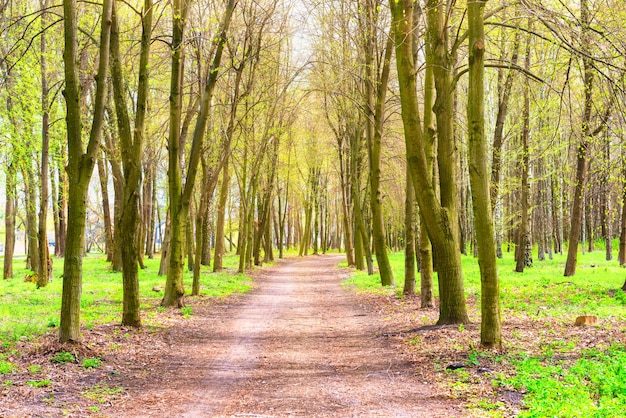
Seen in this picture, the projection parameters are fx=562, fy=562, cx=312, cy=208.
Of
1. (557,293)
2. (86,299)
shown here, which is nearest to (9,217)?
(86,299)

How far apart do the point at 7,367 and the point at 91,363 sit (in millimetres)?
1002

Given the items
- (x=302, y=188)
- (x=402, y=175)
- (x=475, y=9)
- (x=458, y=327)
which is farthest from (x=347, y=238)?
(x=475, y=9)

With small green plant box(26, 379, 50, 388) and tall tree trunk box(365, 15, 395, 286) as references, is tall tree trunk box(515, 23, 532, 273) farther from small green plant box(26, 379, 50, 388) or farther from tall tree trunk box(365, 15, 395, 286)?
small green plant box(26, 379, 50, 388)

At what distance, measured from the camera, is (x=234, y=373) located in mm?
7375

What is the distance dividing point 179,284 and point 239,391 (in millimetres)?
7101

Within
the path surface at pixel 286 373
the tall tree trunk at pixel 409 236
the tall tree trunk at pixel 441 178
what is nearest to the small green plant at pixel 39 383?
the path surface at pixel 286 373

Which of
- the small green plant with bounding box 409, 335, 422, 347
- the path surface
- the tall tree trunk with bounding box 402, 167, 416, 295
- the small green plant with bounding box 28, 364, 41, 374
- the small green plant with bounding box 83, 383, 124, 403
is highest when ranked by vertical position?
the tall tree trunk with bounding box 402, 167, 416, 295

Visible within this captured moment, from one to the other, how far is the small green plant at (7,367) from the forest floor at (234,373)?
119 millimetres

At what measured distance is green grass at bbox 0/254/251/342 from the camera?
32.4 feet

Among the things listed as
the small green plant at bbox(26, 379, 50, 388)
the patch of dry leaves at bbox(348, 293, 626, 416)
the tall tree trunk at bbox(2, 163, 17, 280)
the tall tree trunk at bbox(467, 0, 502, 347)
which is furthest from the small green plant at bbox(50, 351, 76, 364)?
the tall tree trunk at bbox(2, 163, 17, 280)

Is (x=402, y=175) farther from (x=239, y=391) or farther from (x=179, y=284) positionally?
(x=239, y=391)

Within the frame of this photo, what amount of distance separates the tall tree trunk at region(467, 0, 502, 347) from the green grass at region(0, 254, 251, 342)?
6.60m

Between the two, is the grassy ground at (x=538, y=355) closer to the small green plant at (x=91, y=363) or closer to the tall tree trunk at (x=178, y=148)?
the small green plant at (x=91, y=363)

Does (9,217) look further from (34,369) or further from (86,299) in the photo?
(34,369)
